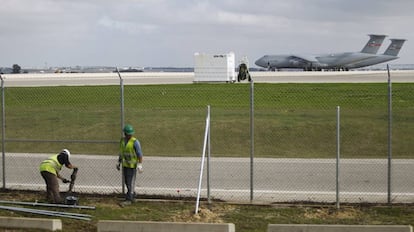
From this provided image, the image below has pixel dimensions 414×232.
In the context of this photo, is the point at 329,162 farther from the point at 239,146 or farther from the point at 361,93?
the point at 361,93

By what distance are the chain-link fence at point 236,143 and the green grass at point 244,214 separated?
1.82ft

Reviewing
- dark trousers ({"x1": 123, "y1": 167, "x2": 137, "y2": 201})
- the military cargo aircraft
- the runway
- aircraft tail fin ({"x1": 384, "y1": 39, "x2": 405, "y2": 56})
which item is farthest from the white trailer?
aircraft tail fin ({"x1": 384, "y1": 39, "x2": 405, "y2": 56})

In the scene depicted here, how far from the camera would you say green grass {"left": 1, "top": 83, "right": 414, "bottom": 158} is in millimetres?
17422

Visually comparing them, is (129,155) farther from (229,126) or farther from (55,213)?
(229,126)

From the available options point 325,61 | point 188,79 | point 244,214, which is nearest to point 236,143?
point 244,214

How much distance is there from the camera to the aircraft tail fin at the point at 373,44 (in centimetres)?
9694

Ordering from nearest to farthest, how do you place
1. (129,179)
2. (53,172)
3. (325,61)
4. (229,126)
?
(53,172) → (129,179) → (229,126) → (325,61)

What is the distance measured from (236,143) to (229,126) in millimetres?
1266

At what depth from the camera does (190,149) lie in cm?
1741

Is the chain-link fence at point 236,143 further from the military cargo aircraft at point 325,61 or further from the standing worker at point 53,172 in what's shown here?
the military cargo aircraft at point 325,61

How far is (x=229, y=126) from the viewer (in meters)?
19.1

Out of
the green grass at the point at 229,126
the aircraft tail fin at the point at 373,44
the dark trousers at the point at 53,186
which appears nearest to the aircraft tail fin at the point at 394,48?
the aircraft tail fin at the point at 373,44

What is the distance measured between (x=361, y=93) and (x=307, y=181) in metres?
15.9

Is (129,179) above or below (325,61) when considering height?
below
